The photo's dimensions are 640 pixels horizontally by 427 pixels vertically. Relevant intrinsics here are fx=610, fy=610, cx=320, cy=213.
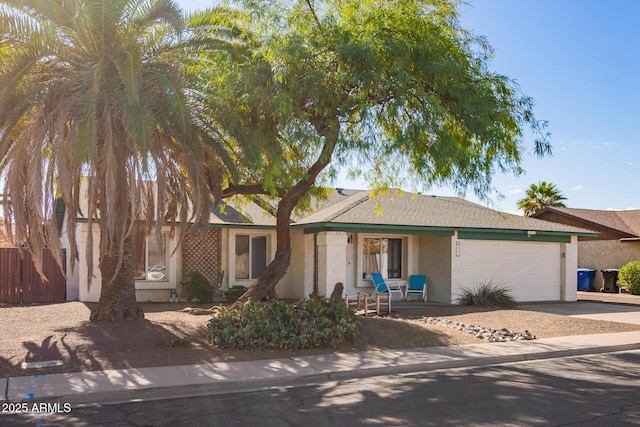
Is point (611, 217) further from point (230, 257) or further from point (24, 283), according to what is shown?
point (24, 283)

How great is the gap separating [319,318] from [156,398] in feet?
15.8

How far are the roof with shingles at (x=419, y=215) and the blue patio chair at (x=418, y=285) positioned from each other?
2.15 meters

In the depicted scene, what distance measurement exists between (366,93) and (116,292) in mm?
6845

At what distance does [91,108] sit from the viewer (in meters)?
10.4

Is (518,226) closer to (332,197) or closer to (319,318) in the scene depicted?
(332,197)

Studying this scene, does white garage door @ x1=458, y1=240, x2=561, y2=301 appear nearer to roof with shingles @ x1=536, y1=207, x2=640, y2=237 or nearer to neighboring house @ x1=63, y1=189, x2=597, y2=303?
neighboring house @ x1=63, y1=189, x2=597, y2=303

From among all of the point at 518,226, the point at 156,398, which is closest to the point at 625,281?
the point at 518,226

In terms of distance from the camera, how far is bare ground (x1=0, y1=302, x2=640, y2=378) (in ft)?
34.9

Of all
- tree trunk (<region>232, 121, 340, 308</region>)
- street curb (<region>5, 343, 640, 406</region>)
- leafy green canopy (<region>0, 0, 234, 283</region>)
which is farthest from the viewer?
tree trunk (<region>232, 121, 340, 308</region>)

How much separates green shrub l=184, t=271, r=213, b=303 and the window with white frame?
232cm

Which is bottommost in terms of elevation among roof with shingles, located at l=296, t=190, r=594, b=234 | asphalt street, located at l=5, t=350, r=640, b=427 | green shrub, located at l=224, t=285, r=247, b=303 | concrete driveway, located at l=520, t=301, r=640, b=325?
concrete driveway, located at l=520, t=301, r=640, b=325

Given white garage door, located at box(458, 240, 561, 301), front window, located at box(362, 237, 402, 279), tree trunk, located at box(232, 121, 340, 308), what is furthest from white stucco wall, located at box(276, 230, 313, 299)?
tree trunk, located at box(232, 121, 340, 308)

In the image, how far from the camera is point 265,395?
8.79 meters

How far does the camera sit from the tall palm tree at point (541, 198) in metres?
44.0
